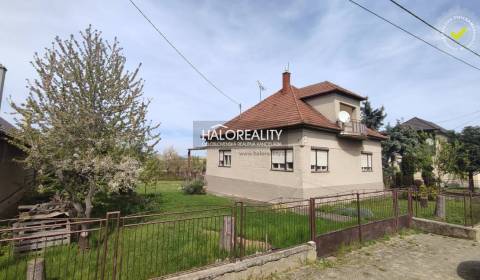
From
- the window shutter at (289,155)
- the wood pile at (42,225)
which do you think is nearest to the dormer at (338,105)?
the window shutter at (289,155)

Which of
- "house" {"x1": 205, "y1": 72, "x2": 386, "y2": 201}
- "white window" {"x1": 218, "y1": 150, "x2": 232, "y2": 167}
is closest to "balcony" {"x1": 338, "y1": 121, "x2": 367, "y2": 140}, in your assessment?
"house" {"x1": 205, "y1": 72, "x2": 386, "y2": 201}

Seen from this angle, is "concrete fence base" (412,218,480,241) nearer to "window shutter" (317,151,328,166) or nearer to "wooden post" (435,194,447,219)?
"wooden post" (435,194,447,219)

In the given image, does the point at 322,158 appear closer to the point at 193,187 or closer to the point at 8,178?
the point at 193,187

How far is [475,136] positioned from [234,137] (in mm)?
24253

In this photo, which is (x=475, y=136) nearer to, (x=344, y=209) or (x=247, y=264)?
(x=344, y=209)

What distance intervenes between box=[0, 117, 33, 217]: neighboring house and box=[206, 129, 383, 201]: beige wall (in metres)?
10.3

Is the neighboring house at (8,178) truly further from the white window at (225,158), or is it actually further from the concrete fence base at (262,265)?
the white window at (225,158)

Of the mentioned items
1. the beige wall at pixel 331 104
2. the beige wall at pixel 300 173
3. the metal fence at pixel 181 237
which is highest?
the beige wall at pixel 331 104

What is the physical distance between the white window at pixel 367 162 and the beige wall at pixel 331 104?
274 centimetres

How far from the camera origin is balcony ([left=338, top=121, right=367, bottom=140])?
1404cm

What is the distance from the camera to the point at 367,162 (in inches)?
651

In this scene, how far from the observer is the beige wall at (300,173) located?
1223 cm

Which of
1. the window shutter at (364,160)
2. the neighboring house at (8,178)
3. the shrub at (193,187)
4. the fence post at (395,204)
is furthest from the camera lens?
the shrub at (193,187)

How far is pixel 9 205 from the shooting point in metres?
10.0
